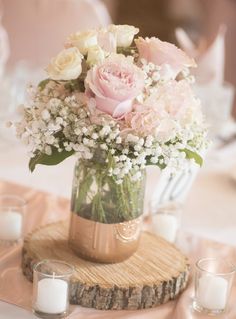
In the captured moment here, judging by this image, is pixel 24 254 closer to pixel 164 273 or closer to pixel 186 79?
pixel 164 273

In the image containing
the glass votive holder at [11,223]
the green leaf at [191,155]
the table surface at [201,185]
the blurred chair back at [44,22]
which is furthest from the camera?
the blurred chair back at [44,22]

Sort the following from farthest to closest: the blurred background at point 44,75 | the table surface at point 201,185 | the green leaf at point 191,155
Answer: the blurred background at point 44,75
the table surface at point 201,185
the green leaf at point 191,155

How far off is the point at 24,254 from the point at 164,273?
10.8 inches

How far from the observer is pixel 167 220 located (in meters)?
1.61

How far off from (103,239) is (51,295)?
17cm

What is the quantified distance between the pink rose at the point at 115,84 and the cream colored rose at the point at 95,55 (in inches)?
0.7

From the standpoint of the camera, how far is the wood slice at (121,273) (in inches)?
50.9

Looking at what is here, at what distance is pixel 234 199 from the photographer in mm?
1930

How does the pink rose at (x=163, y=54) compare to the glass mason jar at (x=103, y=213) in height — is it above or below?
above

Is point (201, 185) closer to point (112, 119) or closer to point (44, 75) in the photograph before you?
point (44, 75)

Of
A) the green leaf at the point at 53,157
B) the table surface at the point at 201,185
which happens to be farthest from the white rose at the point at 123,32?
the table surface at the point at 201,185

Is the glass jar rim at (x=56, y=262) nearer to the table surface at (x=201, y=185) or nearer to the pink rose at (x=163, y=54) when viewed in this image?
the pink rose at (x=163, y=54)

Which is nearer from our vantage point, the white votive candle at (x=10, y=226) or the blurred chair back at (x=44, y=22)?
the white votive candle at (x=10, y=226)

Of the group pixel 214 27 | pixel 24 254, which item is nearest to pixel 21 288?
pixel 24 254
